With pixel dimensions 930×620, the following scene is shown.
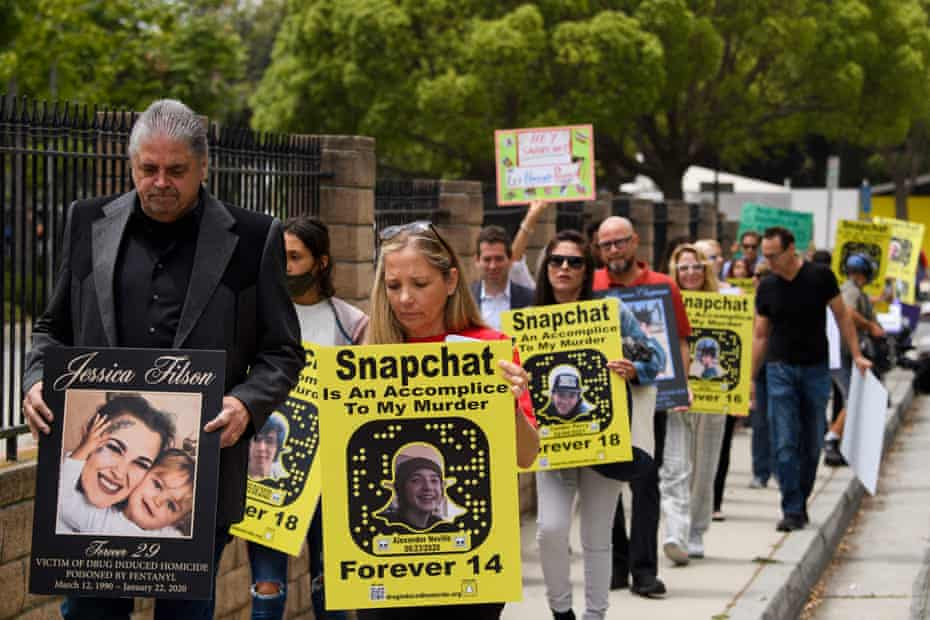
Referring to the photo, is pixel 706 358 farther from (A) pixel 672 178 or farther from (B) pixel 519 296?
(A) pixel 672 178

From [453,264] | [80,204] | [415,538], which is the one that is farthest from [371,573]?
[80,204]

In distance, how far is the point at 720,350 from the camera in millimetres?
11328

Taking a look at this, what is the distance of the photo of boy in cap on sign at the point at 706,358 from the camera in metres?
11.2

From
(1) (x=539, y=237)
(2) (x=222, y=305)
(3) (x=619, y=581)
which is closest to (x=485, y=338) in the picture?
(2) (x=222, y=305)

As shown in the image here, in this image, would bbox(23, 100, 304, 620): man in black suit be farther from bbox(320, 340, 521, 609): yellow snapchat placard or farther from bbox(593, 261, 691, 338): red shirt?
bbox(593, 261, 691, 338): red shirt

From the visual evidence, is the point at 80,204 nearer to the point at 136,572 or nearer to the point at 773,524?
the point at 136,572

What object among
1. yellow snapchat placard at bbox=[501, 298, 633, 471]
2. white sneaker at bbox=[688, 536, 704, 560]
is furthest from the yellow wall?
yellow snapchat placard at bbox=[501, 298, 633, 471]

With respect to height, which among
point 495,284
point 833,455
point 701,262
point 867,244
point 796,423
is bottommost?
point 833,455

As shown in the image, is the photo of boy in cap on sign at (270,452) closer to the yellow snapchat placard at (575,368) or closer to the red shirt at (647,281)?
the yellow snapchat placard at (575,368)

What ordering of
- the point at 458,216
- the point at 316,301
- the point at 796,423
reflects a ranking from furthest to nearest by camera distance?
1. the point at 796,423
2. the point at 458,216
3. the point at 316,301

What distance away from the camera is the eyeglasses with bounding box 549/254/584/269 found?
772 centimetres

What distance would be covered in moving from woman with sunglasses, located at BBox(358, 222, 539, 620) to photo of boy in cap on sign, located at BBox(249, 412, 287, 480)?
1.80 metres

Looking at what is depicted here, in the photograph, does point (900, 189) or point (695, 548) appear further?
point (900, 189)

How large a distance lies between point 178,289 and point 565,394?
3.29 m
